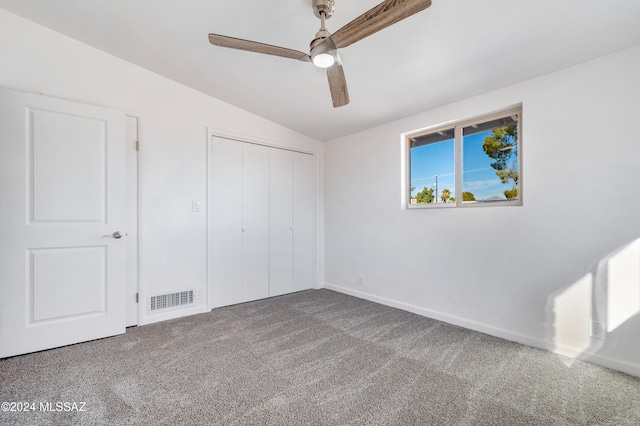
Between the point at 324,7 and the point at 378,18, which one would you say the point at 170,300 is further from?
the point at 378,18

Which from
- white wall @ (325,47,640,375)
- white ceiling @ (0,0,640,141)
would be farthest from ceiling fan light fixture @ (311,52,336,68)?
white wall @ (325,47,640,375)

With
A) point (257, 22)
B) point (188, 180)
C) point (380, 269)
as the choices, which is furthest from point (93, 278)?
point (380, 269)

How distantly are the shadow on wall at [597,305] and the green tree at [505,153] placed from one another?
0.82 meters

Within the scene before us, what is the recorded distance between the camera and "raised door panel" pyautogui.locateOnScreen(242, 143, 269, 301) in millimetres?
3656

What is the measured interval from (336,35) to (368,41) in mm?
693

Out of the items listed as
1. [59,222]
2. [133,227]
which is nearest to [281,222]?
[133,227]

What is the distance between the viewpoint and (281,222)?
4.00 m

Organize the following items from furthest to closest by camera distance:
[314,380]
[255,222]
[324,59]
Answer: [255,222] < [314,380] < [324,59]

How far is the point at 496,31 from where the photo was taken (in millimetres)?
1929

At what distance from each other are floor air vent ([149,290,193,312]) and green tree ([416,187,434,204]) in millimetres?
2746

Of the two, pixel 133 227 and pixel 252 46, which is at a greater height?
pixel 252 46

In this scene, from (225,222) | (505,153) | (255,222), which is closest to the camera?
(505,153)

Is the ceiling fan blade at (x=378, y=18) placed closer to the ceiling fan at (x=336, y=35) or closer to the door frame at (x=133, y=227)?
the ceiling fan at (x=336, y=35)

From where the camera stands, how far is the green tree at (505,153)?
262 cm
